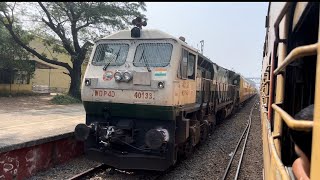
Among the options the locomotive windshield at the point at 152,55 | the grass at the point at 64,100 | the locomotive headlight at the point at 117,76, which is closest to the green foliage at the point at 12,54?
the grass at the point at 64,100

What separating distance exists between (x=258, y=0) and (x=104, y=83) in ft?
20.3

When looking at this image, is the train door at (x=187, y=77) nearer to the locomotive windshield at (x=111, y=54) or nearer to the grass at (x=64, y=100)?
the locomotive windshield at (x=111, y=54)

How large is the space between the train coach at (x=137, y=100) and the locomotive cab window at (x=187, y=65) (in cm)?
2

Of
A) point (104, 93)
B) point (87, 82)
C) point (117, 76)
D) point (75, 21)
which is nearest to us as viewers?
point (117, 76)

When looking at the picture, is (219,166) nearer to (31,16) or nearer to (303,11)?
(303,11)

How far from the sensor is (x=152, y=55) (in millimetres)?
7266

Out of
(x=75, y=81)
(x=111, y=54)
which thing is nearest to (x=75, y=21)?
(x=75, y=81)

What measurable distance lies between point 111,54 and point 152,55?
1008 millimetres

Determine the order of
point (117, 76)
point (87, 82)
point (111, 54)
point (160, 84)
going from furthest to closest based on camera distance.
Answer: point (111, 54), point (87, 82), point (117, 76), point (160, 84)

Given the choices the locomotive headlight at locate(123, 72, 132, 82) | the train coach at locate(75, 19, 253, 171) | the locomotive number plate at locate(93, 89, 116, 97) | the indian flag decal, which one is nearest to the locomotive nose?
the train coach at locate(75, 19, 253, 171)

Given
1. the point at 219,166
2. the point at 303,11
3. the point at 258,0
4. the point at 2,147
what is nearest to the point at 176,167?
the point at 219,166

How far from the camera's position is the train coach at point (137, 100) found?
677cm

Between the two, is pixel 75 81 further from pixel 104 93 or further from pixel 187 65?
pixel 104 93

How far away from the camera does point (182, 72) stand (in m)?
7.51
